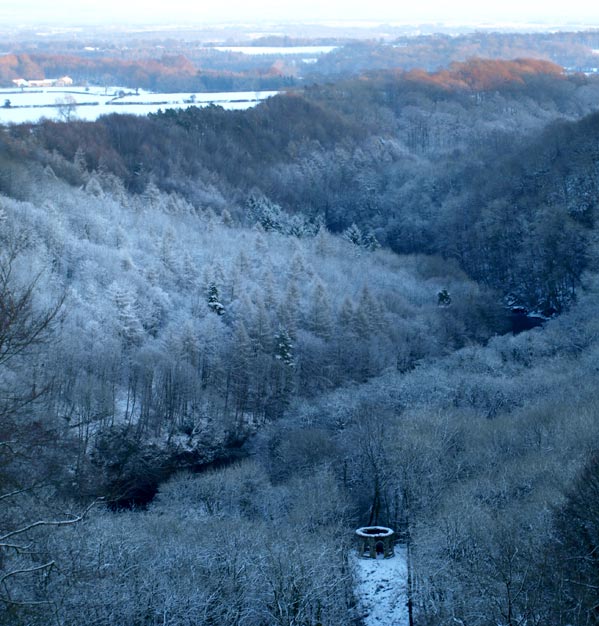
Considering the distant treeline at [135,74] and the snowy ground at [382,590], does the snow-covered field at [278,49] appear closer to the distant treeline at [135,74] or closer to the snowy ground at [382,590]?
the distant treeline at [135,74]

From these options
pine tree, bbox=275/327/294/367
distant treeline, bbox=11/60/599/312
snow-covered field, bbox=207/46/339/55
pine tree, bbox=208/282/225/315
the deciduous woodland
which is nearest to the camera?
the deciduous woodland

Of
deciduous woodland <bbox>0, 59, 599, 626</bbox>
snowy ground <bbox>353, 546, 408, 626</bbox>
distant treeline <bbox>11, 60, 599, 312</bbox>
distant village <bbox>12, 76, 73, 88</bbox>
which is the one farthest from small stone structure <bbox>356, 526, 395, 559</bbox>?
distant village <bbox>12, 76, 73, 88</bbox>

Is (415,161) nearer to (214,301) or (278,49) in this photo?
(214,301)

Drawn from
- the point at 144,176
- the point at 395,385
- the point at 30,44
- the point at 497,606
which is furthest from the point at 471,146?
the point at 30,44

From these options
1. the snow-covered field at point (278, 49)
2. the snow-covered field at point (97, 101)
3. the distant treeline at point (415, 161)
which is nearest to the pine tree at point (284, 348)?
the distant treeline at point (415, 161)

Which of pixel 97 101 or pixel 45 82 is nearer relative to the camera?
pixel 97 101

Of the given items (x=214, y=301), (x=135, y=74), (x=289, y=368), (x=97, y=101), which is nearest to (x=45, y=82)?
(x=135, y=74)

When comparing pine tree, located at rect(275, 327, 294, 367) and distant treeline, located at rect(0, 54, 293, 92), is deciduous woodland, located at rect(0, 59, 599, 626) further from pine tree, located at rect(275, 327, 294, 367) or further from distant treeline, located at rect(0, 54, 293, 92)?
distant treeline, located at rect(0, 54, 293, 92)
